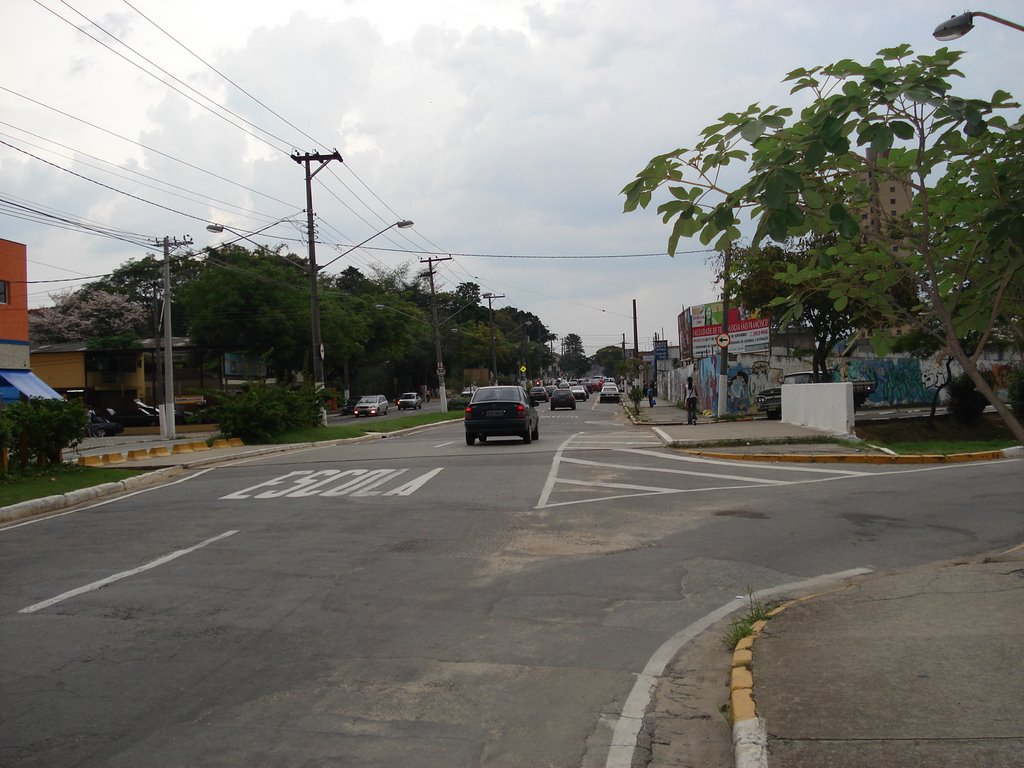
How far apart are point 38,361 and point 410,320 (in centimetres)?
2862

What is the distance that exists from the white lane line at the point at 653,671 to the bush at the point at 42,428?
14.5 meters

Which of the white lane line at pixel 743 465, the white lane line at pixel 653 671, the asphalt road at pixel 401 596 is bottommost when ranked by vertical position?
the white lane line at pixel 653 671

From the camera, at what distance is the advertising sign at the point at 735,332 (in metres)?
41.0

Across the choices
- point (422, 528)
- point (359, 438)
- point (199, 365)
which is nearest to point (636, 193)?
point (422, 528)

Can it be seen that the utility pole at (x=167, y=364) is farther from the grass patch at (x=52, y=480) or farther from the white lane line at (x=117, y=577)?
the white lane line at (x=117, y=577)

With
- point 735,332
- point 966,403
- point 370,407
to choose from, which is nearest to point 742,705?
point 966,403

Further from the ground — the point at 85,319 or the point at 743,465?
the point at 85,319

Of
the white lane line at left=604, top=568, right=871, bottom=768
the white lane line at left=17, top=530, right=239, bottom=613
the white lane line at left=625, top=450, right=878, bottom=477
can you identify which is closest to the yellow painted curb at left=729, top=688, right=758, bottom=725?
the white lane line at left=604, top=568, right=871, bottom=768

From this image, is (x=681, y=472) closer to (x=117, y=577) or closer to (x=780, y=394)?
(x=117, y=577)

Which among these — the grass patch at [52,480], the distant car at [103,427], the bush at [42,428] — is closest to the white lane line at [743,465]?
the grass patch at [52,480]

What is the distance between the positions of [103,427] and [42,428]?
30.3m

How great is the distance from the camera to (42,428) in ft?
59.4

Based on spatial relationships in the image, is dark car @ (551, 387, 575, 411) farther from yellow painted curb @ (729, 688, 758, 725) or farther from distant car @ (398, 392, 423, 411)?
yellow painted curb @ (729, 688, 758, 725)

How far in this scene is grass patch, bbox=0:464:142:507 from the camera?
15180 millimetres
